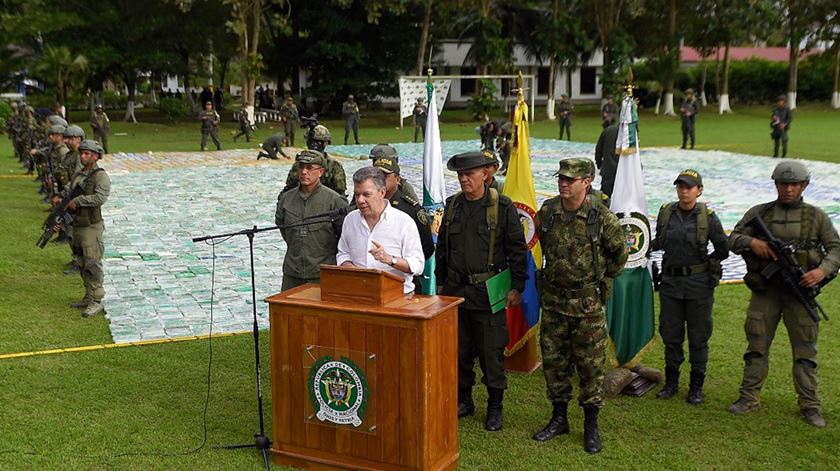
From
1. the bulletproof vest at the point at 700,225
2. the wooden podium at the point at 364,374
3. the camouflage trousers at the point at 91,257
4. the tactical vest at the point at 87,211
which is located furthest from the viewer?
the camouflage trousers at the point at 91,257

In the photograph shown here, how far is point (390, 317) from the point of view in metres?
5.33

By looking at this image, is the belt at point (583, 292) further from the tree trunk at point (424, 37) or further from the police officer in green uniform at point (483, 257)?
the tree trunk at point (424, 37)

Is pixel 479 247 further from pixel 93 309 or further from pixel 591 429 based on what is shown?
pixel 93 309

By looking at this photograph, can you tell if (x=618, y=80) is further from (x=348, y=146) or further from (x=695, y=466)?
(x=695, y=466)

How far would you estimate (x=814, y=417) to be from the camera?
6680 mm

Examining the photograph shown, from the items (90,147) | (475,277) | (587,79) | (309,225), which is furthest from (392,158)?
(587,79)

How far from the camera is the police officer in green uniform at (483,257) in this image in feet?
21.4

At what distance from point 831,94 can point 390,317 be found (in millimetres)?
58809

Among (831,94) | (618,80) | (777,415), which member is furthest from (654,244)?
(831,94)

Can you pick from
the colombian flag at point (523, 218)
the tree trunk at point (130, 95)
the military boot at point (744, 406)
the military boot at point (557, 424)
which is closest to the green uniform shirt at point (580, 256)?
the military boot at point (557, 424)

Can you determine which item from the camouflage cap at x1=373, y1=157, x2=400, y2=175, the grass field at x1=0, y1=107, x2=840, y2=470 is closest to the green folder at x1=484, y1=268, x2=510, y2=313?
the grass field at x1=0, y1=107, x2=840, y2=470

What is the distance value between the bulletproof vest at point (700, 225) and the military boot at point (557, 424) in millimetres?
1778

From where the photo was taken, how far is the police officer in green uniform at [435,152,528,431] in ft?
21.4

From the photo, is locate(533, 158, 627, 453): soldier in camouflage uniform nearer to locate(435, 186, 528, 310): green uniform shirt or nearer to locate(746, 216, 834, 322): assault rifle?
locate(435, 186, 528, 310): green uniform shirt
